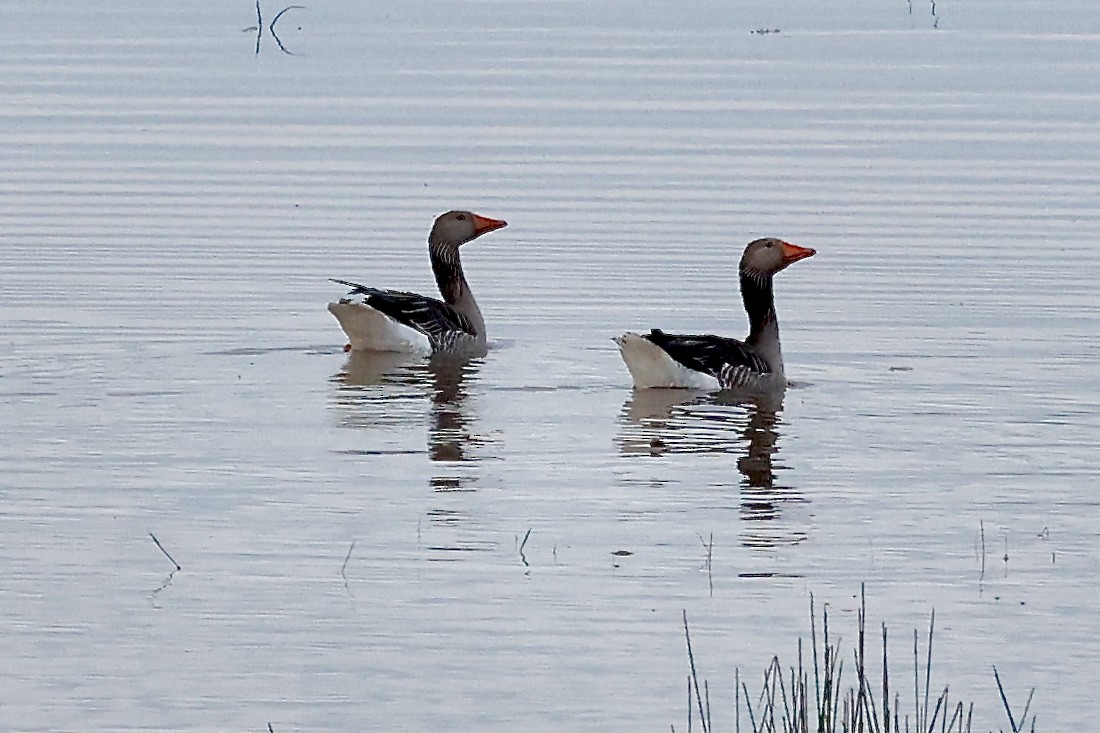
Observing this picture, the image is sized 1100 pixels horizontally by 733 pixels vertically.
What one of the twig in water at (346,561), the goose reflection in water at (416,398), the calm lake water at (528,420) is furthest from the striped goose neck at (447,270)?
the twig in water at (346,561)

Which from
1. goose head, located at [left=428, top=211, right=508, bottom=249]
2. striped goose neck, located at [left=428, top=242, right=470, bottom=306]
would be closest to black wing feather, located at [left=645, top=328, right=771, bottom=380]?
striped goose neck, located at [left=428, top=242, right=470, bottom=306]

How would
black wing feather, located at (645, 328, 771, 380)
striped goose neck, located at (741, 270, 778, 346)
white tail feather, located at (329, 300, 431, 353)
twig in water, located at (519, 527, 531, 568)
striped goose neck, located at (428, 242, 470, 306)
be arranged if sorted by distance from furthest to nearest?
striped goose neck, located at (428, 242, 470, 306)
white tail feather, located at (329, 300, 431, 353)
striped goose neck, located at (741, 270, 778, 346)
black wing feather, located at (645, 328, 771, 380)
twig in water, located at (519, 527, 531, 568)

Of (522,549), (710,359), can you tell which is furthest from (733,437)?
(522,549)

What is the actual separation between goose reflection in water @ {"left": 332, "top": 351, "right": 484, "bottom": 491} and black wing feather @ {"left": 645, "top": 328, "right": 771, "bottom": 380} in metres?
1.22

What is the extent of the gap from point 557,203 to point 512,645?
47.4 ft

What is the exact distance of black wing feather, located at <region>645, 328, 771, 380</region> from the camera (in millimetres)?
13883

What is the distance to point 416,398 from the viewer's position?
13.8 metres

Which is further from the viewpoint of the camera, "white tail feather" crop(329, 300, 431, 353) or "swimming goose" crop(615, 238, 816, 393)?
"white tail feather" crop(329, 300, 431, 353)

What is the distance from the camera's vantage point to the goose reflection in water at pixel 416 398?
11960 millimetres

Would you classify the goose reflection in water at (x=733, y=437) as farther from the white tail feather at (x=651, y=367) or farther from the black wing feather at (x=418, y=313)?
the black wing feather at (x=418, y=313)

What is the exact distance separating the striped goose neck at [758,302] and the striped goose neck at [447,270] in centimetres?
239

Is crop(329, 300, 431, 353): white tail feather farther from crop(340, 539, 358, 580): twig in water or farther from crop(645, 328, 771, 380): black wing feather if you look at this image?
crop(340, 539, 358, 580): twig in water

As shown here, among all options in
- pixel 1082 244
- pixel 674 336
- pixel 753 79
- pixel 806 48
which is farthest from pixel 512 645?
pixel 806 48

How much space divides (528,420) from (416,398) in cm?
114
